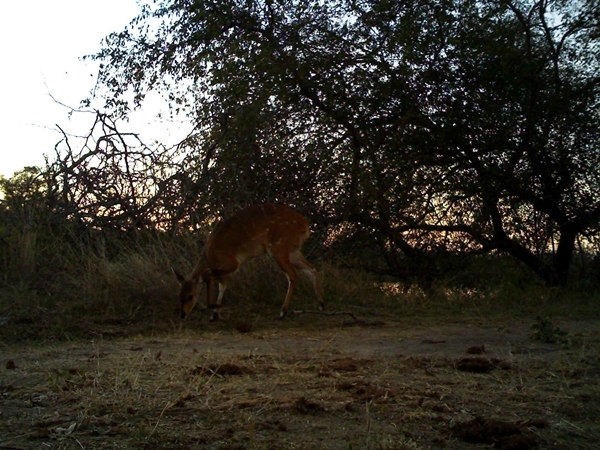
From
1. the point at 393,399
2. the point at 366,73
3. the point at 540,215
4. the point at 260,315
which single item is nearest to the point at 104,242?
the point at 260,315

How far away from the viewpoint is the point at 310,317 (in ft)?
29.9

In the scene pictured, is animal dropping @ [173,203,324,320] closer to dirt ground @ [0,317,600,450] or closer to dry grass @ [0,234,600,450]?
dry grass @ [0,234,600,450]

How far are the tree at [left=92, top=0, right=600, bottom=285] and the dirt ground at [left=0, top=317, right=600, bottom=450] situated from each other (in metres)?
4.21

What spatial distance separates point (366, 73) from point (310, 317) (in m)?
3.94

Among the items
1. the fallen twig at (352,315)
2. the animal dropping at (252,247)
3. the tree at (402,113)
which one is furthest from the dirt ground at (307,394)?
the tree at (402,113)

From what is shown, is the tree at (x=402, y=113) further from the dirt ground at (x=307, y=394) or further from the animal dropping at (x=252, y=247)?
the dirt ground at (x=307, y=394)

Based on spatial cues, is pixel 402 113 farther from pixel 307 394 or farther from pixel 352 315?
pixel 307 394

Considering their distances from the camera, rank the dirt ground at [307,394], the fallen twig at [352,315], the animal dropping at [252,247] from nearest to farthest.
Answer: the dirt ground at [307,394] → the fallen twig at [352,315] → the animal dropping at [252,247]

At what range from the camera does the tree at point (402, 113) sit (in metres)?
11.0

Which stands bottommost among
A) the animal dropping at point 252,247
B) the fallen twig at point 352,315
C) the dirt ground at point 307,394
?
the dirt ground at point 307,394

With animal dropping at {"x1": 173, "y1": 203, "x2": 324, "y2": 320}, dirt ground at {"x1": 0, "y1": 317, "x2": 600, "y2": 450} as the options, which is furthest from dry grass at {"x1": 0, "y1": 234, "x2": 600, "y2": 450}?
animal dropping at {"x1": 173, "y1": 203, "x2": 324, "y2": 320}

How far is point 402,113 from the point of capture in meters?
11.2

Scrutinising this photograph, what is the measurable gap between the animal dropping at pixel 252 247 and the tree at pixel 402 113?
174 cm

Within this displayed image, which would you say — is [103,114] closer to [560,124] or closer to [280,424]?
[560,124]
